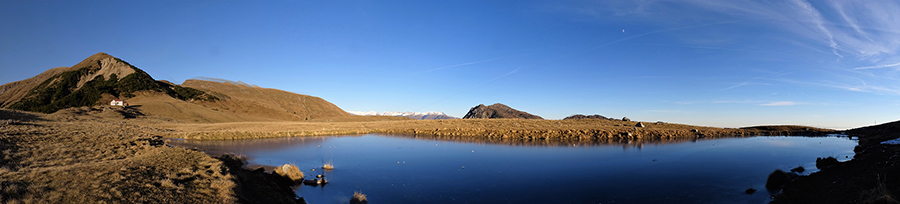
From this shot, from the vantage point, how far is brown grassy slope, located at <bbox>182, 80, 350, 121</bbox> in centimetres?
7538

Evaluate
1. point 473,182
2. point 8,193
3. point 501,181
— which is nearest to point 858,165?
point 501,181

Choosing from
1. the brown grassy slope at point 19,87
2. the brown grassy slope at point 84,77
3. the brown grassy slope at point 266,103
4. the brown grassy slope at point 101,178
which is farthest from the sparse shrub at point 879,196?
the brown grassy slope at point 19,87

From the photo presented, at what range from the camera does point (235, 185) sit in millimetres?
7738

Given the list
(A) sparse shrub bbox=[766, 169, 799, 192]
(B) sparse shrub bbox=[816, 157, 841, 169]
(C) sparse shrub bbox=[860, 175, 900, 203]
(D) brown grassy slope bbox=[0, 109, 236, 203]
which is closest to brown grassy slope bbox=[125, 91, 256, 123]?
(D) brown grassy slope bbox=[0, 109, 236, 203]

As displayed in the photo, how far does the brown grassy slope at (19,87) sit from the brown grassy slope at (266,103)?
25.5 meters

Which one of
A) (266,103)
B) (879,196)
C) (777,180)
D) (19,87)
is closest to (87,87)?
(19,87)

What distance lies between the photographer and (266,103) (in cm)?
8706

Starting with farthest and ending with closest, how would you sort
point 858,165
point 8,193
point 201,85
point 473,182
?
1. point 201,85
2. point 473,182
3. point 858,165
4. point 8,193

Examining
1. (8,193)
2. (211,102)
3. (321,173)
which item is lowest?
(321,173)

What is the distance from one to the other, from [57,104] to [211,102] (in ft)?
72.9

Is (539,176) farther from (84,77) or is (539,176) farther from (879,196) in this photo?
(84,77)

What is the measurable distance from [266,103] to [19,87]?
4249 cm

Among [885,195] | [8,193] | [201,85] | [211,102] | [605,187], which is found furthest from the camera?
[201,85]

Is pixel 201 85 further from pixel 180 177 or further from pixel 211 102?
pixel 180 177
